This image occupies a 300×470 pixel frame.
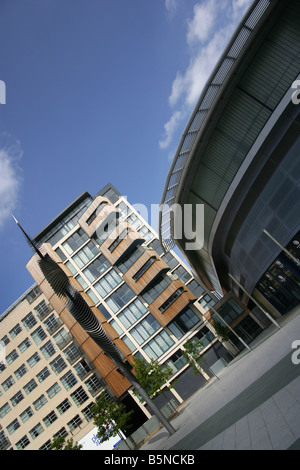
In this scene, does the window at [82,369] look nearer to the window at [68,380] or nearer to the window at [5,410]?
the window at [68,380]

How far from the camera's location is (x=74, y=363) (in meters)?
49.9

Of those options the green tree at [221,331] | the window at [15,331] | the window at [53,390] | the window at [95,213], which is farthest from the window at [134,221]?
the window at [53,390]

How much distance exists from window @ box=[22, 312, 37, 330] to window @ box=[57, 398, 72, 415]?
1344cm

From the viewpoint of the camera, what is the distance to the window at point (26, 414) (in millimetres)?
49056

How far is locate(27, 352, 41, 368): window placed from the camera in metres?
52.1

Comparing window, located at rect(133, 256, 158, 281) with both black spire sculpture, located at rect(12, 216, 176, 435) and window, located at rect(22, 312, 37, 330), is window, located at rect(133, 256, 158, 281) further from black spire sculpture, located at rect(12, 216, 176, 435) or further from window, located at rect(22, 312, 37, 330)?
black spire sculpture, located at rect(12, 216, 176, 435)

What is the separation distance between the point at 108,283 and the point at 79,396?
1721cm

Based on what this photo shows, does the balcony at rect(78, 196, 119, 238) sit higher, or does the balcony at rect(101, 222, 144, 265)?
the balcony at rect(78, 196, 119, 238)

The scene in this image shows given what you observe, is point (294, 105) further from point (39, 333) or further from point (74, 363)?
point (39, 333)

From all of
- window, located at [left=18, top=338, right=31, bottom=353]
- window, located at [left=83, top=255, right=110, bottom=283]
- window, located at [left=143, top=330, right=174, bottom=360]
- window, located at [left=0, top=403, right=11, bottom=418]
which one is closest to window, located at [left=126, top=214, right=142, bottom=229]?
window, located at [left=83, top=255, right=110, bottom=283]

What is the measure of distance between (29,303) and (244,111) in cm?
4998

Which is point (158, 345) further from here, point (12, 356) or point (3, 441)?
point (3, 441)

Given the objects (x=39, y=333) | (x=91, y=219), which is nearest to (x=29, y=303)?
(x=39, y=333)

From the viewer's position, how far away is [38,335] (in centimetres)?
5350
